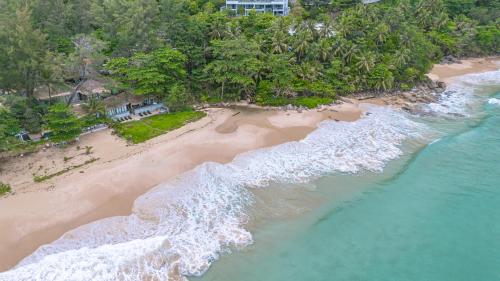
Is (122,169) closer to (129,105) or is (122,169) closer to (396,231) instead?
(129,105)

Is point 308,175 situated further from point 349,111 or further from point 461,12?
point 461,12

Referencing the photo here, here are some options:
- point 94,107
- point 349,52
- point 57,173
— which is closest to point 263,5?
point 349,52

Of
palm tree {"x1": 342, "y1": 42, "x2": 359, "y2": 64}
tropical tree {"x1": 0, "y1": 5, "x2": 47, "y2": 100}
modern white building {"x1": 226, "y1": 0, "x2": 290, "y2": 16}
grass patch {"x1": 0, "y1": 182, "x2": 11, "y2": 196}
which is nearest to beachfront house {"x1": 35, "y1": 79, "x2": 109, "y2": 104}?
tropical tree {"x1": 0, "y1": 5, "x2": 47, "y2": 100}

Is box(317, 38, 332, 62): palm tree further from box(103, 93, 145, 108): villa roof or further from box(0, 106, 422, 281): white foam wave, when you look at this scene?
box(103, 93, 145, 108): villa roof

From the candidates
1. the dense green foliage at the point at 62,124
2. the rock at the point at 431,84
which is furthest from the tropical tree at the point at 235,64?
the rock at the point at 431,84

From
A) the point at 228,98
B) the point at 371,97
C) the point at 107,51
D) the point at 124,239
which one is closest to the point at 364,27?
the point at 371,97

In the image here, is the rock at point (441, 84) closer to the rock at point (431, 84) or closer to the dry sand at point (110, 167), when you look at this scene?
the rock at point (431, 84)

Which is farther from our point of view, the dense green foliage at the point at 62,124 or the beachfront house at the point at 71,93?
the beachfront house at the point at 71,93
